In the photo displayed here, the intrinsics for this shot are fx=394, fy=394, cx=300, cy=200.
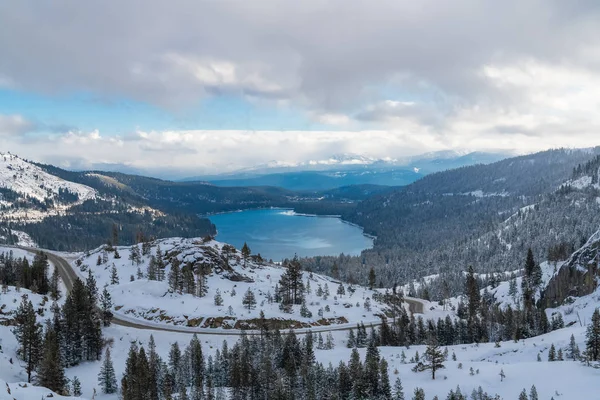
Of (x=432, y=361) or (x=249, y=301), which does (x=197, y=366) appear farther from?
(x=432, y=361)

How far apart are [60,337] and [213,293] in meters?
46.7

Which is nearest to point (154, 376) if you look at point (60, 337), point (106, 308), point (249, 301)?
point (60, 337)

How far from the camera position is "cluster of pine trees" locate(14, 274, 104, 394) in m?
56.6

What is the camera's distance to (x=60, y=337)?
234 ft

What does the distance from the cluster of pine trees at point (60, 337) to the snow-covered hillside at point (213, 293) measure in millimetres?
18827

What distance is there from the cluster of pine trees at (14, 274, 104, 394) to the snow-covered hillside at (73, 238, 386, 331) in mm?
18827

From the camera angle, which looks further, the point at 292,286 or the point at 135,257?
the point at 135,257

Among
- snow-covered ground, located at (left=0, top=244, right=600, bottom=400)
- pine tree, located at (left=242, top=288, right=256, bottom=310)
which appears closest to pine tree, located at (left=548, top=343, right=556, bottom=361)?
snow-covered ground, located at (left=0, top=244, right=600, bottom=400)

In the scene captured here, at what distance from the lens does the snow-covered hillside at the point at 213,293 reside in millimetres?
99750

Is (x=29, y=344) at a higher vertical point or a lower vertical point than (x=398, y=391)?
higher

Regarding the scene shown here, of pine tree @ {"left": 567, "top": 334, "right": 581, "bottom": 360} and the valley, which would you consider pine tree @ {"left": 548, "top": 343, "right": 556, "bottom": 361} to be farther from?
pine tree @ {"left": 567, "top": 334, "right": 581, "bottom": 360}

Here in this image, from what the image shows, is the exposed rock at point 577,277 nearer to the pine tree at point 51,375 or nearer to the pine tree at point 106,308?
the pine tree at point 106,308

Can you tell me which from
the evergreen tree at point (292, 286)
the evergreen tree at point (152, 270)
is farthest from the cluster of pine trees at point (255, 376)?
the evergreen tree at point (152, 270)

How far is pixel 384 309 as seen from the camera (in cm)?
12150
